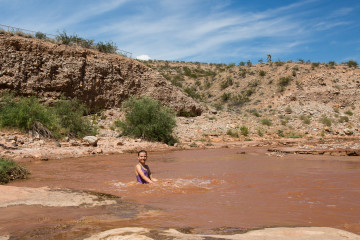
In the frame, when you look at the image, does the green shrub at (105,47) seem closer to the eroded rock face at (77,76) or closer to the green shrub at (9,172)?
the eroded rock face at (77,76)

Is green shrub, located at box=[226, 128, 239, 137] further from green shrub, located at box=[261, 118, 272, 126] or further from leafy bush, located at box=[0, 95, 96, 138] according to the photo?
leafy bush, located at box=[0, 95, 96, 138]

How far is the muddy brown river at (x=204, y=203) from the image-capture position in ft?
12.7

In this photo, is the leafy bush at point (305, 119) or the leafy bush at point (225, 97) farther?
the leafy bush at point (225, 97)

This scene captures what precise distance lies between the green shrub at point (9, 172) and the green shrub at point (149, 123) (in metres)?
10.8

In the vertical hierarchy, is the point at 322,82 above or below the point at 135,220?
above

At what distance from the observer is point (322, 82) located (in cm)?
4034

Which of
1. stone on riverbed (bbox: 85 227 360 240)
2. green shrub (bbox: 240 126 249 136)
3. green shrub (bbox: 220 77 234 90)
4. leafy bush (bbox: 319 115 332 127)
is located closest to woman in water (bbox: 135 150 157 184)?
stone on riverbed (bbox: 85 227 360 240)

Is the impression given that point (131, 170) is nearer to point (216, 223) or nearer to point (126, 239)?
point (216, 223)

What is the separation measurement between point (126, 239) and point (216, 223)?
1.42m

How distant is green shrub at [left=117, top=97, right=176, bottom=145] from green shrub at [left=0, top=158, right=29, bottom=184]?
427 inches

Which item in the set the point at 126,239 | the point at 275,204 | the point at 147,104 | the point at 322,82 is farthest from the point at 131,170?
the point at 322,82

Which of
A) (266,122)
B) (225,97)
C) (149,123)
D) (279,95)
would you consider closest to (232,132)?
(266,122)

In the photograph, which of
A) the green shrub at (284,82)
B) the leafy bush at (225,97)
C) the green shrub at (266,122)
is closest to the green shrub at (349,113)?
the green shrub at (284,82)

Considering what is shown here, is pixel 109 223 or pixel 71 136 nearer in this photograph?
pixel 109 223
